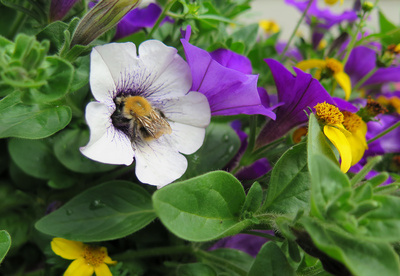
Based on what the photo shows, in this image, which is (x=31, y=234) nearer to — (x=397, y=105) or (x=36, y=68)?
(x=36, y=68)

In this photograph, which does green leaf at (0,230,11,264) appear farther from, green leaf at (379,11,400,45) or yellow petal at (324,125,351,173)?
green leaf at (379,11,400,45)

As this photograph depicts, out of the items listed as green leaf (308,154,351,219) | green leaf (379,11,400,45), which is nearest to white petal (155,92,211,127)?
green leaf (308,154,351,219)

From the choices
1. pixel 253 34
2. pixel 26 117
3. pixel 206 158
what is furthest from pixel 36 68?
pixel 253 34

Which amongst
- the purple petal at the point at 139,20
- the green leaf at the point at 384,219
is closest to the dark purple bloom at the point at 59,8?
the purple petal at the point at 139,20

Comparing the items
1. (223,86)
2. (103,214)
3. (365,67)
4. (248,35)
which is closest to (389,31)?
(365,67)

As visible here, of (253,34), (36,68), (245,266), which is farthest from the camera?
(253,34)

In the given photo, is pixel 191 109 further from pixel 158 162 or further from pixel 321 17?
pixel 321 17
